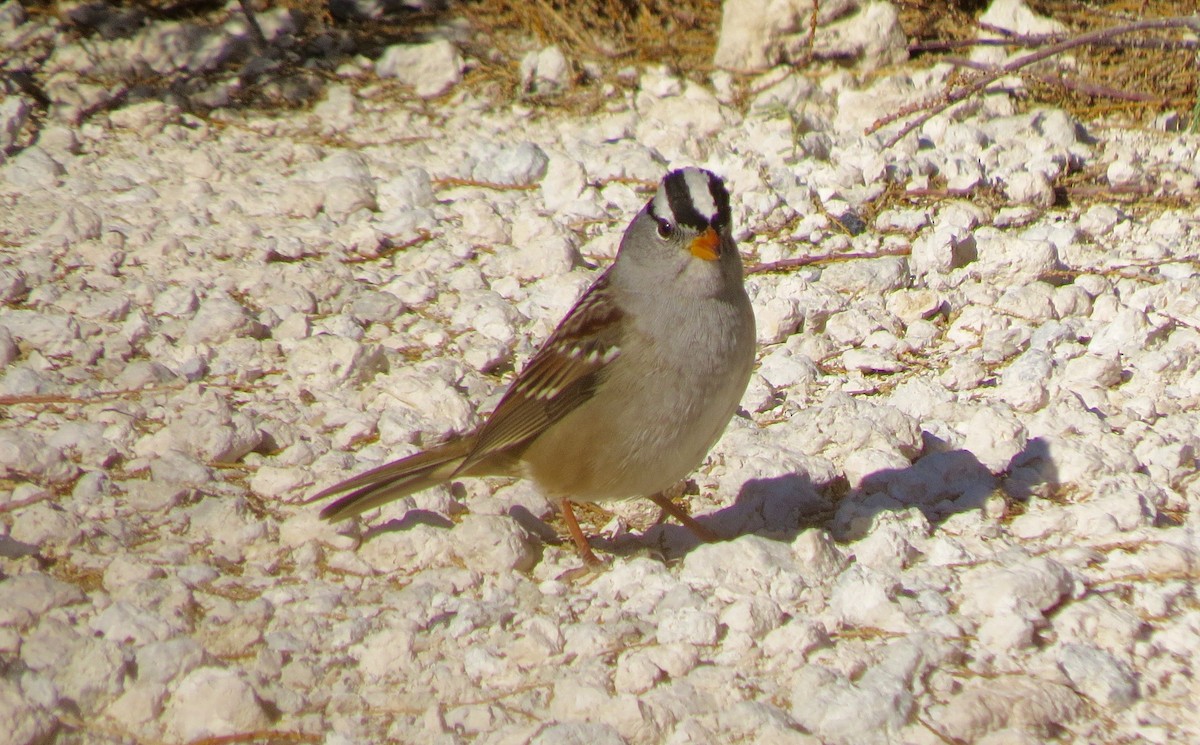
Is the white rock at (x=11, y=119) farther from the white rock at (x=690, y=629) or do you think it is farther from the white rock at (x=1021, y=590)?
the white rock at (x=1021, y=590)

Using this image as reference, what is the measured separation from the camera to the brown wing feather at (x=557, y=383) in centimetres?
411

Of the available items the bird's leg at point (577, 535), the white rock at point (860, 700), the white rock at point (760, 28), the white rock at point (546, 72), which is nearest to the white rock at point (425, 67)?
the white rock at point (546, 72)

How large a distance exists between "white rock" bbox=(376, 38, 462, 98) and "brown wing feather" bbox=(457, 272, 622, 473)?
2732 millimetres

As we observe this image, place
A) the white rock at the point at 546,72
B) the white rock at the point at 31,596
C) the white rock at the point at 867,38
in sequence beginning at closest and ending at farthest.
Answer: the white rock at the point at 31,596 < the white rock at the point at 867,38 < the white rock at the point at 546,72

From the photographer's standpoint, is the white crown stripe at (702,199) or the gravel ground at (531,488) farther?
the white crown stripe at (702,199)

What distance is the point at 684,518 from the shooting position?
4.26m

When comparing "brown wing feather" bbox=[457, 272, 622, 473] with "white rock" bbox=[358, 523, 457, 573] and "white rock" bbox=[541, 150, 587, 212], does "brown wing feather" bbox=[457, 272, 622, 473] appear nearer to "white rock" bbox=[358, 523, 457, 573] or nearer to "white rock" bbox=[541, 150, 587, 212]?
"white rock" bbox=[358, 523, 457, 573]

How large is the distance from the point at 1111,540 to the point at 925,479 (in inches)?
23.7

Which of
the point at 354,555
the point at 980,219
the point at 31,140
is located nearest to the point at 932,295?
the point at 980,219

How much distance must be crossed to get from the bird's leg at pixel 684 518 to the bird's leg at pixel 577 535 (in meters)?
0.25

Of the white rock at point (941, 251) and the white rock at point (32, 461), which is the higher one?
the white rock at point (941, 251)

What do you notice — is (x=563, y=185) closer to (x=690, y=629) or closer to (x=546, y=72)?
(x=546, y=72)

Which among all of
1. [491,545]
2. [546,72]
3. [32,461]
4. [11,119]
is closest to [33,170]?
[11,119]

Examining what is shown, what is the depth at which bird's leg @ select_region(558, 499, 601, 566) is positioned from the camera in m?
4.05
